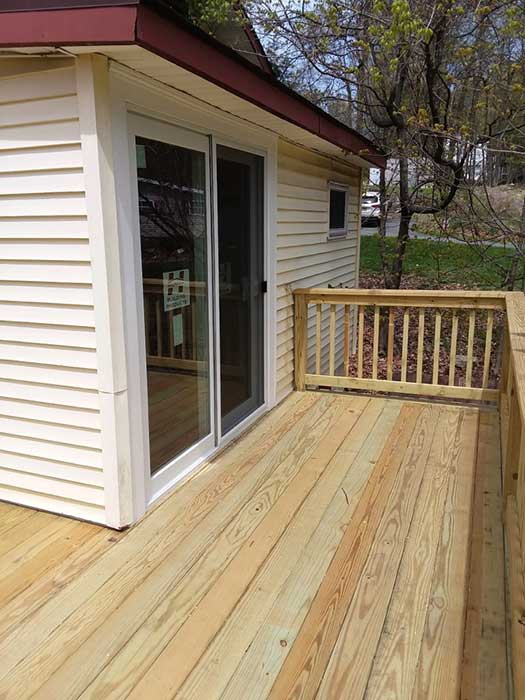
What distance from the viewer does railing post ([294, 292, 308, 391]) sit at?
4.61 m

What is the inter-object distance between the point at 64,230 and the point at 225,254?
3.98 feet

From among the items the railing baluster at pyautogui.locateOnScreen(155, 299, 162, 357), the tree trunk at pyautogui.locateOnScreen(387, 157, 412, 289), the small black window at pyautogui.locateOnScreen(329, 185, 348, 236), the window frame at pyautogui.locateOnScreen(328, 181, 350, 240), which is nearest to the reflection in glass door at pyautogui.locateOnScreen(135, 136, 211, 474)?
the railing baluster at pyautogui.locateOnScreen(155, 299, 162, 357)

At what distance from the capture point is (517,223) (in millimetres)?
6207

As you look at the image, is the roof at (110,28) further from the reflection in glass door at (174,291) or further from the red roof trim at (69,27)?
the reflection in glass door at (174,291)

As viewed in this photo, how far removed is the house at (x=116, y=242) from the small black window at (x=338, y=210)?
2.26 m

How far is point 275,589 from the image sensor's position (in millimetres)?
2129

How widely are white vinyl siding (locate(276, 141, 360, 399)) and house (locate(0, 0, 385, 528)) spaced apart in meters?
0.80

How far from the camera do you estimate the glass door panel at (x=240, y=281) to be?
131 inches

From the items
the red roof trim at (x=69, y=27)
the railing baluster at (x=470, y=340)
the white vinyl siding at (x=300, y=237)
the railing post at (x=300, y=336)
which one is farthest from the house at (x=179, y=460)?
the railing post at (x=300, y=336)

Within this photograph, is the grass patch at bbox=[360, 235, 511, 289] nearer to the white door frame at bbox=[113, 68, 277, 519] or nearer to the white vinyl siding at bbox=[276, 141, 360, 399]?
the white vinyl siding at bbox=[276, 141, 360, 399]

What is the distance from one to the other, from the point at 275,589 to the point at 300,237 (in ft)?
10.5

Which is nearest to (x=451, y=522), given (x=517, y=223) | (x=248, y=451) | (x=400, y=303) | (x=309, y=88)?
(x=248, y=451)

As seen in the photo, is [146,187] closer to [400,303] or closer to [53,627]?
[53,627]

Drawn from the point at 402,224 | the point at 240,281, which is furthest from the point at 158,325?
the point at 402,224
